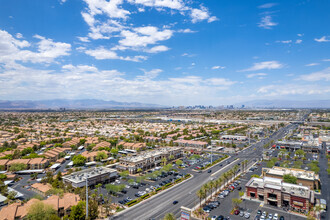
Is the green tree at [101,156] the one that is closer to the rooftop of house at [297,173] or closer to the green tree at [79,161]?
the green tree at [79,161]

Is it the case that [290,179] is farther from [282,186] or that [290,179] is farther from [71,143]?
[71,143]

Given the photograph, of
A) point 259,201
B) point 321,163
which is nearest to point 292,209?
point 259,201

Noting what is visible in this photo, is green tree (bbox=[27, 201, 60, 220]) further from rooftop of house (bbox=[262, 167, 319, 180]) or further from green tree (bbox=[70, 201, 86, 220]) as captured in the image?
rooftop of house (bbox=[262, 167, 319, 180])

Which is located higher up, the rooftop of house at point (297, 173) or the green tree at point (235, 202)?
the rooftop of house at point (297, 173)

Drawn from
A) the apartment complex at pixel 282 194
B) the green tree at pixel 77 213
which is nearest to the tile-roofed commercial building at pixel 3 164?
the green tree at pixel 77 213

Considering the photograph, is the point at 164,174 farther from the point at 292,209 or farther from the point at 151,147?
the point at 151,147
